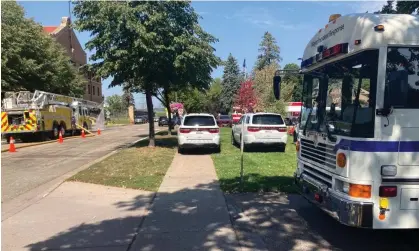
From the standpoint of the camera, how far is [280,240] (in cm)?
550

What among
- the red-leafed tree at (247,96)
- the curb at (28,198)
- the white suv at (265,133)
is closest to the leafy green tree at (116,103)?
the red-leafed tree at (247,96)

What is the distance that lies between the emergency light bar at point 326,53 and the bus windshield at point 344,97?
15 centimetres

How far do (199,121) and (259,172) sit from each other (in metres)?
5.64

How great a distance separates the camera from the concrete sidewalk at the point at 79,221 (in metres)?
5.43

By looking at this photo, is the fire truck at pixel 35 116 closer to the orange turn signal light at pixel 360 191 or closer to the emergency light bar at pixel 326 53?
the emergency light bar at pixel 326 53

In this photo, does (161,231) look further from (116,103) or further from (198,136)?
(116,103)

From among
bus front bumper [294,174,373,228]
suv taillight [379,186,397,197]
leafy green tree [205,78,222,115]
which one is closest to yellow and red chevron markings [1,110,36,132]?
bus front bumper [294,174,373,228]

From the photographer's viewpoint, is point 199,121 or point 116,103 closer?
point 199,121

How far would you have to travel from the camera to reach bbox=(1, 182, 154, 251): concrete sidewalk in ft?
17.8

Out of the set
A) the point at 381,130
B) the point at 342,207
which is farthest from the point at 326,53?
the point at 342,207

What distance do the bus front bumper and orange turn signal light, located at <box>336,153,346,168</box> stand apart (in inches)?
15.7

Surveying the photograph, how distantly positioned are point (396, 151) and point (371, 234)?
1.73 metres

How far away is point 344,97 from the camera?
17.1 ft

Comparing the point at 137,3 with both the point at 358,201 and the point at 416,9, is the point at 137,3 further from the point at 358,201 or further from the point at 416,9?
the point at 358,201
